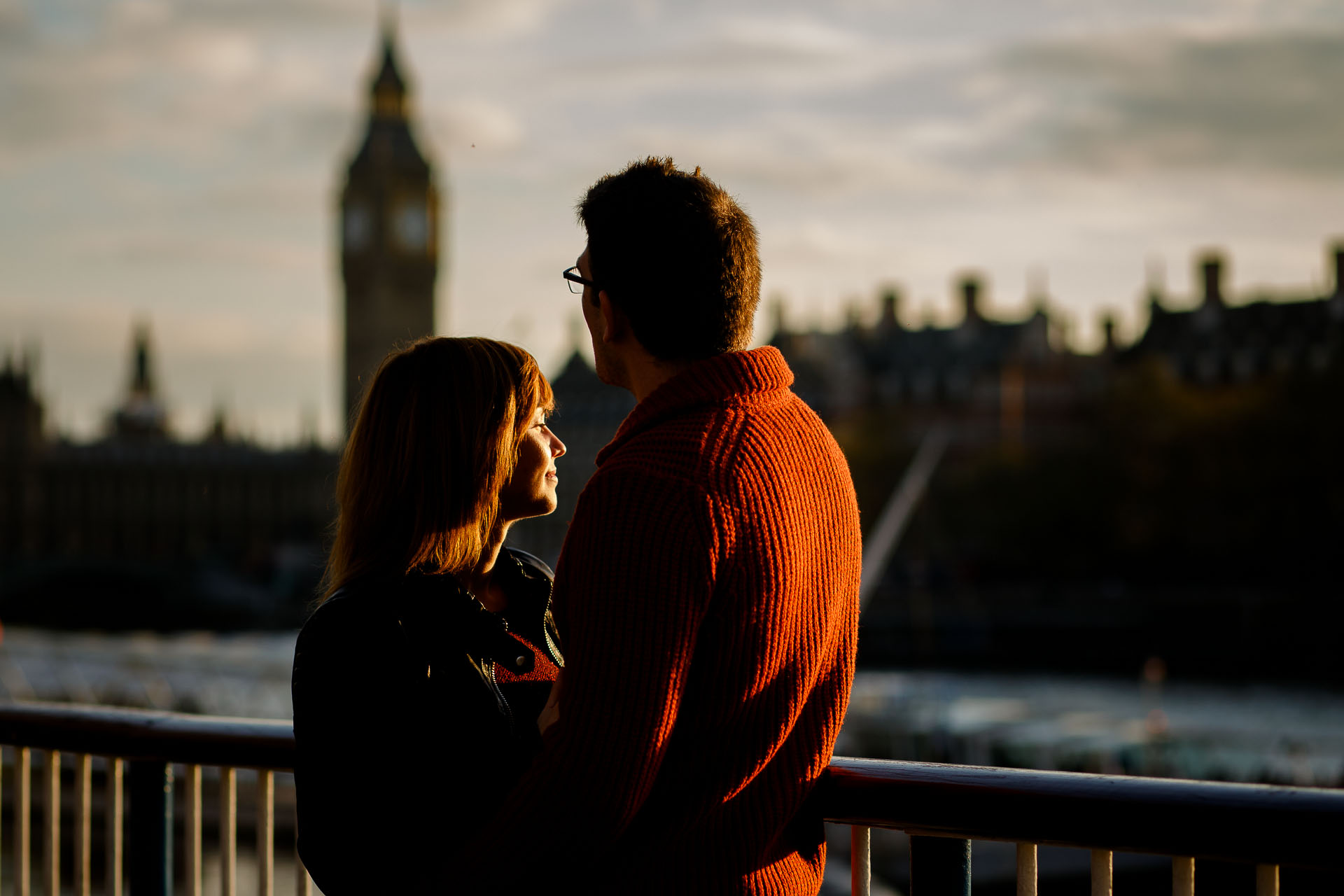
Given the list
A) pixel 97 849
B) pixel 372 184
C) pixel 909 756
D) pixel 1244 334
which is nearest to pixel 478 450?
pixel 97 849

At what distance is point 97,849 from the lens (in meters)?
11.7

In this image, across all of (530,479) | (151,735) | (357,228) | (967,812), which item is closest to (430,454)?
(530,479)

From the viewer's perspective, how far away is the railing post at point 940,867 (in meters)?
1.68

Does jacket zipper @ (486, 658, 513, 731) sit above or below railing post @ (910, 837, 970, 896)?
above

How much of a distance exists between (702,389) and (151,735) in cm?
122

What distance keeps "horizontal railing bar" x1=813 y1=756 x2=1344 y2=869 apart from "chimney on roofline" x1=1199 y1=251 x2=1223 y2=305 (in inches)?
1622

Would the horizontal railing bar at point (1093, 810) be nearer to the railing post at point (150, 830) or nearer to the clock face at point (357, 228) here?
the railing post at point (150, 830)

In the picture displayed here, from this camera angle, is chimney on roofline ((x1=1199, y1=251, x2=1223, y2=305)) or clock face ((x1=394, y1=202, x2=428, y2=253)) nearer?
chimney on roofline ((x1=1199, y1=251, x2=1223, y2=305))

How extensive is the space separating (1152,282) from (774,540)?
A: 42704 mm

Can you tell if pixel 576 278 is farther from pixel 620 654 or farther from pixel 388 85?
pixel 388 85

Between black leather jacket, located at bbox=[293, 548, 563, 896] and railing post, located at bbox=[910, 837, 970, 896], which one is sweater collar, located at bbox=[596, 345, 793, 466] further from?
railing post, located at bbox=[910, 837, 970, 896]

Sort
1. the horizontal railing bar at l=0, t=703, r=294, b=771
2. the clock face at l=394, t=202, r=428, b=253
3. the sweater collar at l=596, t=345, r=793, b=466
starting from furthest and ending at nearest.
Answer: the clock face at l=394, t=202, r=428, b=253 → the horizontal railing bar at l=0, t=703, r=294, b=771 → the sweater collar at l=596, t=345, r=793, b=466

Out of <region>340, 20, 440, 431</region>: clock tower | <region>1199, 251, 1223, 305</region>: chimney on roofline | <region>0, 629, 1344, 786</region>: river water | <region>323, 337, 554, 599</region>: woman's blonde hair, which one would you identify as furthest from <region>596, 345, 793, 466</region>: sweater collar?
<region>340, 20, 440, 431</region>: clock tower

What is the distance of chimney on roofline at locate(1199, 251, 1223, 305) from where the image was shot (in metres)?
40.3
